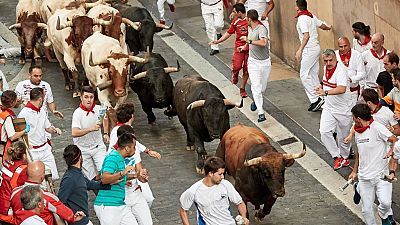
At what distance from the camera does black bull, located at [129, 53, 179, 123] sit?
1975cm

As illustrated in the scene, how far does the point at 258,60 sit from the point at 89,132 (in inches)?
195

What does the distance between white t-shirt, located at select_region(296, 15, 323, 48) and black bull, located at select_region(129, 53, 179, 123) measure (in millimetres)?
2343

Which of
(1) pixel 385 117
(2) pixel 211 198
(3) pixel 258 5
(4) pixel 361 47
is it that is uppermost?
(2) pixel 211 198

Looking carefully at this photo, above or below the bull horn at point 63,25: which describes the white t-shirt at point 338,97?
above

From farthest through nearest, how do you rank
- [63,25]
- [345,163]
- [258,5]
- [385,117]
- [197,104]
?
[258,5] < [63,25] < [197,104] < [345,163] < [385,117]

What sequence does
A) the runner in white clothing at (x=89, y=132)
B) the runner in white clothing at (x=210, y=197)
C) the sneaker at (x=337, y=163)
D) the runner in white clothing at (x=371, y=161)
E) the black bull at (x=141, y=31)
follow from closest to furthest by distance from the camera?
the runner in white clothing at (x=210, y=197) < the runner in white clothing at (x=371, y=161) < the runner in white clothing at (x=89, y=132) < the sneaker at (x=337, y=163) < the black bull at (x=141, y=31)

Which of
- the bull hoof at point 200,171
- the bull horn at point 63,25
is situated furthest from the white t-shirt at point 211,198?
the bull horn at point 63,25

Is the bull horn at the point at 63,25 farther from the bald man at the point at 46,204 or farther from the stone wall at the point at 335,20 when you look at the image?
the bald man at the point at 46,204

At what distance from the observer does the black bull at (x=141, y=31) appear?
23.7 meters

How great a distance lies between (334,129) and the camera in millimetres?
17531

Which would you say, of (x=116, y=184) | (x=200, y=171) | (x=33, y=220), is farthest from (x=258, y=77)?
(x=33, y=220)

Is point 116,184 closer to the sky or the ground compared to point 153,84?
closer to the sky

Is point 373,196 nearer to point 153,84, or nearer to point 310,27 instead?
point 310,27

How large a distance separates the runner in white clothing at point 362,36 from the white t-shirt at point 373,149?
3.48 metres
